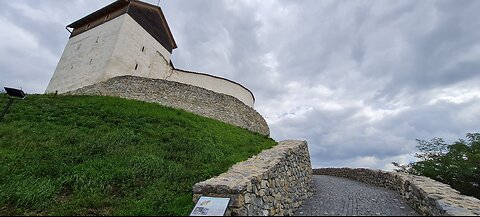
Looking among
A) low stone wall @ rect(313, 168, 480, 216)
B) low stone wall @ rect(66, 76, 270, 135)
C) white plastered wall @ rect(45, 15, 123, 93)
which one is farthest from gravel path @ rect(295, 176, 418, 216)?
white plastered wall @ rect(45, 15, 123, 93)

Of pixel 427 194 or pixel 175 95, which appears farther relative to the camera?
pixel 175 95

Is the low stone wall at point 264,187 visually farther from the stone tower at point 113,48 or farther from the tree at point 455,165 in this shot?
the stone tower at point 113,48

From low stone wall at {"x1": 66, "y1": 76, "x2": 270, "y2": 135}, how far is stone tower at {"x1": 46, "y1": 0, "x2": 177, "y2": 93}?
141cm

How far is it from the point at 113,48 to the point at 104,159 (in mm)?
13385

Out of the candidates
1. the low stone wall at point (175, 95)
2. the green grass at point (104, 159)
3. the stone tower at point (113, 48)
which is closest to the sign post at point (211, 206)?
the green grass at point (104, 159)

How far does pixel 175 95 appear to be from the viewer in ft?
51.3

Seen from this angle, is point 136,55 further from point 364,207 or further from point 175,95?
point 364,207

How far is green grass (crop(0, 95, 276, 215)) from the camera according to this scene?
4570 millimetres

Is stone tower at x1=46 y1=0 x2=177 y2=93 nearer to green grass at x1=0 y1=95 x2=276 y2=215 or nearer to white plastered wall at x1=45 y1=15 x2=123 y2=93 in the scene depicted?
white plastered wall at x1=45 y1=15 x2=123 y2=93

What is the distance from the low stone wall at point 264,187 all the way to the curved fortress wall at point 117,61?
1264 cm

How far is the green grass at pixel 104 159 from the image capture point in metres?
4.57

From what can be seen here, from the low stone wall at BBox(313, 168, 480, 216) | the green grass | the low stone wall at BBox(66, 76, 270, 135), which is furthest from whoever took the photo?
the low stone wall at BBox(66, 76, 270, 135)

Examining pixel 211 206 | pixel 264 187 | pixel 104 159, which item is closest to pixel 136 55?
pixel 104 159

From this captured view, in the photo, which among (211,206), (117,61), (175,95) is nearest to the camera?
(211,206)
